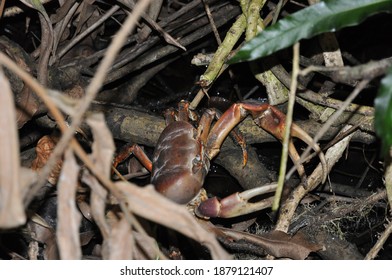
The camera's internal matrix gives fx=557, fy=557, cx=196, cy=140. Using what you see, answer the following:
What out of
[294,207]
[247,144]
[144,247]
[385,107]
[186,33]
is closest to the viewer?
[385,107]

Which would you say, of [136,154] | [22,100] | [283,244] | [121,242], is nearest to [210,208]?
[283,244]

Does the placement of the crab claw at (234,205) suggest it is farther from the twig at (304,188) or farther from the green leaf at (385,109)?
the green leaf at (385,109)

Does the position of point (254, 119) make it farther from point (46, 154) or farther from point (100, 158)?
point (100, 158)

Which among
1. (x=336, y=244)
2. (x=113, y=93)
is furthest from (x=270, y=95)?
(x=113, y=93)

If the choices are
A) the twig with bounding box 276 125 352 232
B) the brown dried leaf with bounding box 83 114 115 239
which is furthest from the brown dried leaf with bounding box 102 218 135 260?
the twig with bounding box 276 125 352 232

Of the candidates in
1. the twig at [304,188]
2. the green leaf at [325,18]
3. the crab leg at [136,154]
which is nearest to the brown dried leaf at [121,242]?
the green leaf at [325,18]

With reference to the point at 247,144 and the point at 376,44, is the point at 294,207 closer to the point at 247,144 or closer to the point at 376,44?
the point at 247,144
